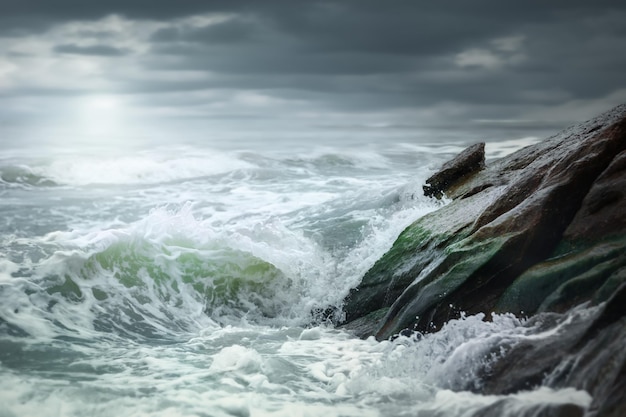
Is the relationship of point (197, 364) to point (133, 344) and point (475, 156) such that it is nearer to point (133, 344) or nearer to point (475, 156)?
point (133, 344)

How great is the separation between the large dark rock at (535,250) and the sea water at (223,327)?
0.75 ft

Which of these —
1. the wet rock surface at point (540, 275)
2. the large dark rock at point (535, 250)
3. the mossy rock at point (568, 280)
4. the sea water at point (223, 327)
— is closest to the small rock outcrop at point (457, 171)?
the sea water at point (223, 327)

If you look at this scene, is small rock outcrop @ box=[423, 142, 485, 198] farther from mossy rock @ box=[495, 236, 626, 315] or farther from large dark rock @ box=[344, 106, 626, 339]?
mossy rock @ box=[495, 236, 626, 315]

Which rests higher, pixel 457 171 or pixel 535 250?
pixel 457 171

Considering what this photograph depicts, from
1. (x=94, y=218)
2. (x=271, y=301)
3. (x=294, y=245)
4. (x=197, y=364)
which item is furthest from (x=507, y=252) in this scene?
(x=94, y=218)

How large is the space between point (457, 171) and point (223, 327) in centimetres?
417

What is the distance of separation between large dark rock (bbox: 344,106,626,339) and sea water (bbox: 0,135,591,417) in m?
0.23

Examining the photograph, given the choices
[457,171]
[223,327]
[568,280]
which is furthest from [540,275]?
[457,171]

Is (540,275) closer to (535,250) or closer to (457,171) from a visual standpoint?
(535,250)

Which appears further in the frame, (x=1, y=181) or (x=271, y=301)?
(x=1, y=181)

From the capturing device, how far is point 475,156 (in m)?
8.98

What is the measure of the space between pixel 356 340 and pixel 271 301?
1.67 metres

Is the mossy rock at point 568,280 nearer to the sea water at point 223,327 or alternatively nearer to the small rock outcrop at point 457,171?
the sea water at point 223,327

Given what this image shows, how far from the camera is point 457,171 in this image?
8992mm
